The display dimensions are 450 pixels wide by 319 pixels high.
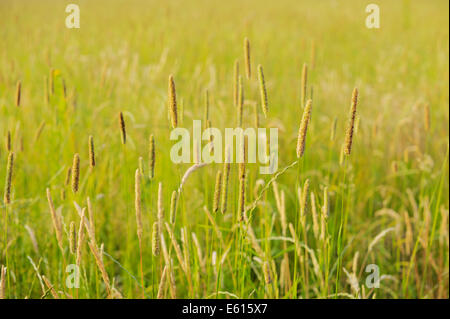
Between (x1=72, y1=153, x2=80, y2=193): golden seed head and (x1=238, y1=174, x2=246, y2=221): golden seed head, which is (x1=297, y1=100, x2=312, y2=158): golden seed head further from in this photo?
(x1=72, y1=153, x2=80, y2=193): golden seed head

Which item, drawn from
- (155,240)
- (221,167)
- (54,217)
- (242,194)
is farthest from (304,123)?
(221,167)

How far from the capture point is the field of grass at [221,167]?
122 centimetres

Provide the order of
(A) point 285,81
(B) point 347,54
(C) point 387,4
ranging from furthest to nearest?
(C) point 387,4, (B) point 347,54, (A) point 285,81

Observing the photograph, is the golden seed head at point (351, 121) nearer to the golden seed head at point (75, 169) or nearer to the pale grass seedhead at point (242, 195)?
the pale grass seedhead at point (242, 195)

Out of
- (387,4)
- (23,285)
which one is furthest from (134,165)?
(387,4)

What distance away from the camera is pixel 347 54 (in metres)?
4.15

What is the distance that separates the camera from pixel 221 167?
1.87 metres

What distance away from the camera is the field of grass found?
1.22 m

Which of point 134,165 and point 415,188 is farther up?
point 134,165
